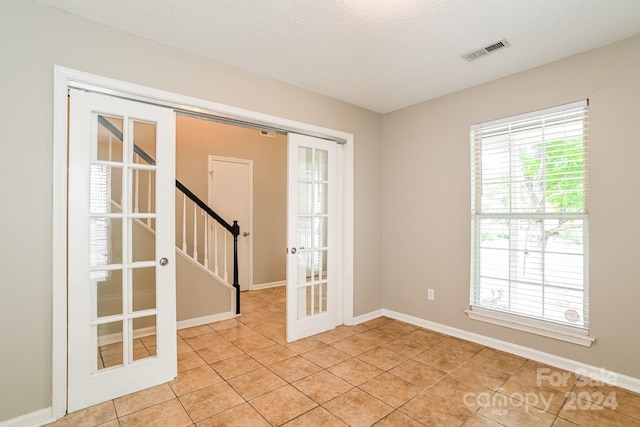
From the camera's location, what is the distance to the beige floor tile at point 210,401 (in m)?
2.02

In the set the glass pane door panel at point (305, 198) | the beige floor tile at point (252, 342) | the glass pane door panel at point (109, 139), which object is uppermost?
the glass pane door panel at point (109, 139)

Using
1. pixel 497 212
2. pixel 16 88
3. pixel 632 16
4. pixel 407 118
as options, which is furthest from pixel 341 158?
pixel 16 88

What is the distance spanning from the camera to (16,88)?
186 centimetres

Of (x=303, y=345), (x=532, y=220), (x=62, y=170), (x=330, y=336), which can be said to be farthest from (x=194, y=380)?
(x=532, y=220)

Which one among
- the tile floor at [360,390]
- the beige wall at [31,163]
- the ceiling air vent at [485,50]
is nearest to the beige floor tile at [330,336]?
the tile floor at [360,390]

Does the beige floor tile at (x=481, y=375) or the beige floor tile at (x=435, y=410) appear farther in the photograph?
the beige floor tile at (x=481, y=375)

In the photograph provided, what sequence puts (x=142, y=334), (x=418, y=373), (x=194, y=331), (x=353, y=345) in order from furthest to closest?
(x=194, y=331) → (x=353, y=345) → (x=418, y=373) → (x=142, y=334)

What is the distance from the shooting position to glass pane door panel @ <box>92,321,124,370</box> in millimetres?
2145

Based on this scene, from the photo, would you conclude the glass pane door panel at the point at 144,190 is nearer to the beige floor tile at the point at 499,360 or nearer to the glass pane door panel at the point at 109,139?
the glass pane door panel at the point at 109,139

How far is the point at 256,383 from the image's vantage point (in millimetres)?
2393

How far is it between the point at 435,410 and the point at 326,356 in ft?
3.62

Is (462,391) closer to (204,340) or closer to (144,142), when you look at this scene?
(204,340)

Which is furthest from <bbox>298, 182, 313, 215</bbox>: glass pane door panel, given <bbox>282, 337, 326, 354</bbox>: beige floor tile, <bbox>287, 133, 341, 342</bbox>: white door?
<bbox>282, 337, 326, 354</bbox>: beige floor tile

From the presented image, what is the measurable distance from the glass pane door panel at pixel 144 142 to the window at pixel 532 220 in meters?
3.12
